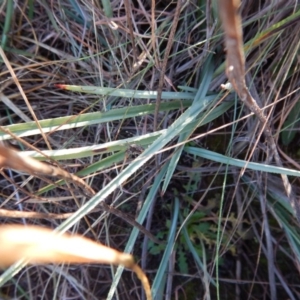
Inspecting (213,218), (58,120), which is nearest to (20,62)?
(58,120)

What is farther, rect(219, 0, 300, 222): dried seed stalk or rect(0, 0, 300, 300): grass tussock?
rect(0, 0, 300, 300): grass tussock

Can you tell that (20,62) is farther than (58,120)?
Yes

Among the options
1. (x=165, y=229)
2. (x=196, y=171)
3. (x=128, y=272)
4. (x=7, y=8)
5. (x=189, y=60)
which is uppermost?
(x=7, y=8)

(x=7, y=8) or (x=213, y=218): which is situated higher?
(x=7, y=8)

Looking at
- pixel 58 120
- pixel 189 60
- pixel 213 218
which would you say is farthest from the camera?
pixel 213 218

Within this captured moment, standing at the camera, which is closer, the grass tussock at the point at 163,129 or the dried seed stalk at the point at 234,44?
the dried seed stalk at the point at 234,44

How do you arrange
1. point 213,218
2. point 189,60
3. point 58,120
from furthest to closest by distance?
point 213,218 → point 189,60 → point 58,120

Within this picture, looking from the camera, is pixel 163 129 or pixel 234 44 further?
pixel 163 129

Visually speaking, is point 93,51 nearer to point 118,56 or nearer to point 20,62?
point 118,56
